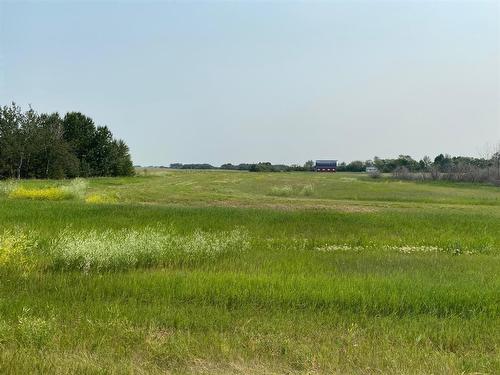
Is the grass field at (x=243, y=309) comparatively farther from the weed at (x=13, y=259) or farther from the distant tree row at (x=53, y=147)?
the distant tree row at (x=53, y=147)

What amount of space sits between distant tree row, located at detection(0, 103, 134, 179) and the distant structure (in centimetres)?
10232

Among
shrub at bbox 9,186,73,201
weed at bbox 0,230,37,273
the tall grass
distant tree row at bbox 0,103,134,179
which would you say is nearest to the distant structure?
distant tree row at bbox 0,103,134,179

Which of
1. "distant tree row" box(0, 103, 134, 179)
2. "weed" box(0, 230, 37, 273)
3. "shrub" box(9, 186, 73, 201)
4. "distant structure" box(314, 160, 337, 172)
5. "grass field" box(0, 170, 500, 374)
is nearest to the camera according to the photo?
"grass field" box(0, 170, 500, 374)

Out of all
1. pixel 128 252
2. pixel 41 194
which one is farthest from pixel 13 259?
pixel 41 194

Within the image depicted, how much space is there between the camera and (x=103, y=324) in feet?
20.2

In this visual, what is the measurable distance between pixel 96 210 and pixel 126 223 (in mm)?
3353

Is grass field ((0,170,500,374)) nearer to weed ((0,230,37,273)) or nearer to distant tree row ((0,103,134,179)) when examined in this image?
weed ((0,230,37,273))

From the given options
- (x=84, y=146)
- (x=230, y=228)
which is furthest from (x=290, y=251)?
(x=84, y=146)

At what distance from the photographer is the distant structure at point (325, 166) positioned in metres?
186

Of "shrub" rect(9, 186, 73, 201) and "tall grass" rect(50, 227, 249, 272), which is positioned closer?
"tall grass" rect(50, 227, 249, 272)

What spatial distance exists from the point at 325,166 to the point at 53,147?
127 m

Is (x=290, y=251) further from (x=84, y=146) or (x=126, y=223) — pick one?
(x=84, y=146)

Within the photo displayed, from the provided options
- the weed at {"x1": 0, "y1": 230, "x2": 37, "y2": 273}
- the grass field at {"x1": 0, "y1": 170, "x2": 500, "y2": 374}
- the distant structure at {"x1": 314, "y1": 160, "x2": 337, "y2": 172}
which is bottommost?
the grass field at {"x1": 0, "y1": 170, "x2": 500, "y2": 374}

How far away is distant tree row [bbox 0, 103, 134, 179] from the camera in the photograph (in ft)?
240
